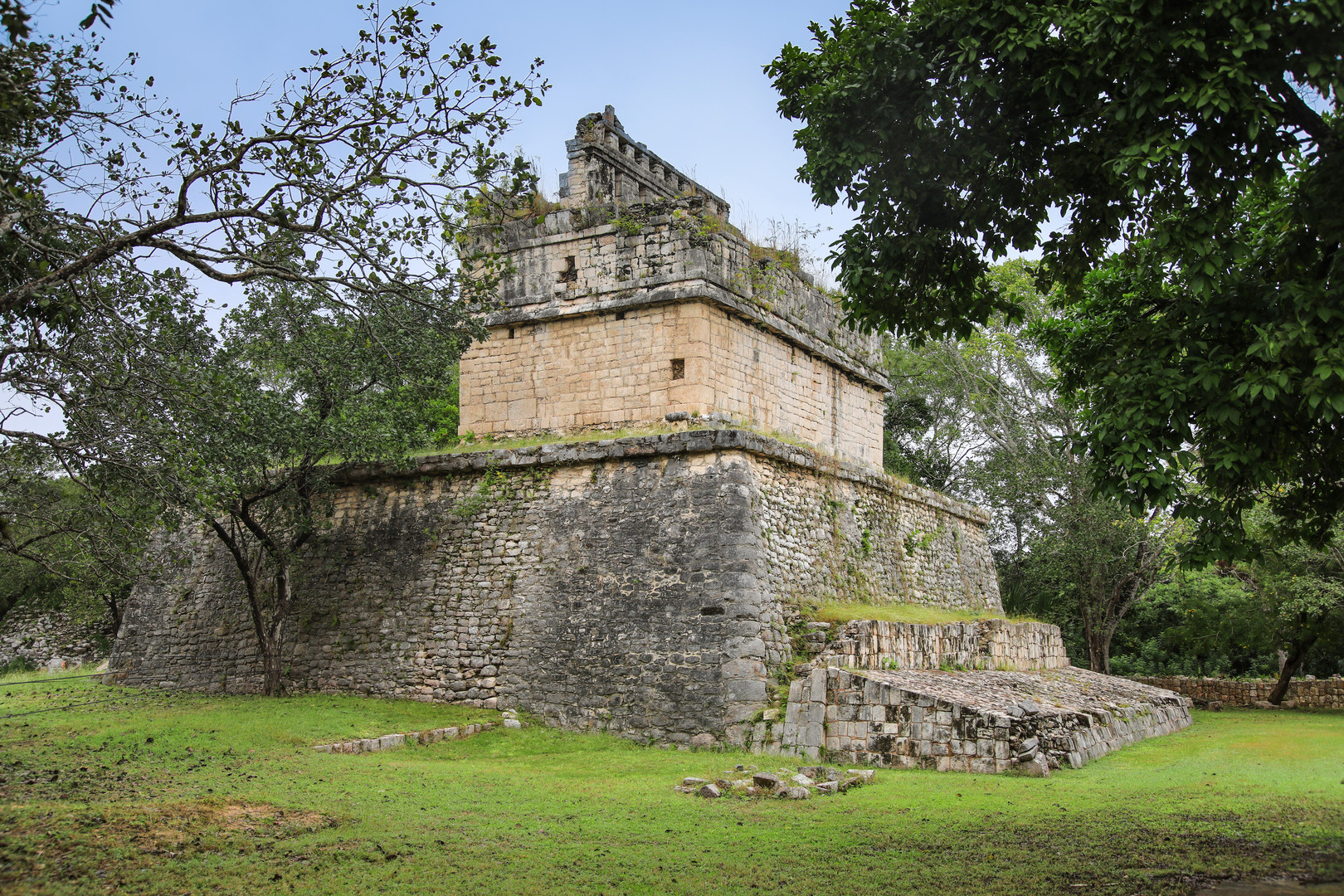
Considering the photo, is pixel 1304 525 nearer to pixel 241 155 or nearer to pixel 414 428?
pixel 241 155

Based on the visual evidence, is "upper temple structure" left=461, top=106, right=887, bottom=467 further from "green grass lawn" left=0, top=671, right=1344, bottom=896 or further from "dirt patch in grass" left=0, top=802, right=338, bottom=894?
Answer: "dirt patch in grass" left=0, top=802, right=338, bottom=894

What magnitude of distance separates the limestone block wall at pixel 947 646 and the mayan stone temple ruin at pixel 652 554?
2.0 inches

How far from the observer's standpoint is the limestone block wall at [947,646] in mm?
12180

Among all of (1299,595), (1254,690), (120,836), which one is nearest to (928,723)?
(120,836)

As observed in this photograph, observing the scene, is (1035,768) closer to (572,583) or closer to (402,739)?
(572,583)

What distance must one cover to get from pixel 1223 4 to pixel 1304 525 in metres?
4.24

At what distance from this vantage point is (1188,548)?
6785 millimetres

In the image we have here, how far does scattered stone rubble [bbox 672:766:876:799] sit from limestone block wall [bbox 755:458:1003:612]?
322cm

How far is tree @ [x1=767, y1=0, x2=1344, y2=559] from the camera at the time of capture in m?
5.82

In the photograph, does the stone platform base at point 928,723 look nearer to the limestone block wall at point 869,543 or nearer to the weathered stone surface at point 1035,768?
the weathered stone surface at point 1035,768

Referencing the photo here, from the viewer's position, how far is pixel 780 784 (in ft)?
29.5

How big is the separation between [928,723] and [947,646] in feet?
12.1

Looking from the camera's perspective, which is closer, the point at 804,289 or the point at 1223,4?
the point at 1223,4

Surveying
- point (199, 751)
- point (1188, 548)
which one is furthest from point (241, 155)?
point (1188, 548)
